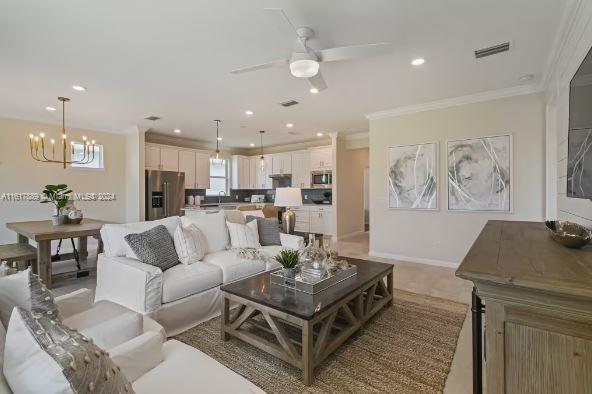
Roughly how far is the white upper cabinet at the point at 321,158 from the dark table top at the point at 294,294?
4.76 meters

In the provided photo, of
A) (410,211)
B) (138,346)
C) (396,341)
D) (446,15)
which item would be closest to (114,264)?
(138,346)

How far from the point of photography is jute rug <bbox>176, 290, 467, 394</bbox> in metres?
1.81

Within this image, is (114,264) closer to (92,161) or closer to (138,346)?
(138,346)

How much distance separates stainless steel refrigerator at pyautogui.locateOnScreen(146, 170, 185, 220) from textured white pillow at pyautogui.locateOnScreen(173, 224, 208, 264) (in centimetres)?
377

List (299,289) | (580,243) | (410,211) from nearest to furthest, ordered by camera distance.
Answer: (580,243)
(299,289)
(410,211)

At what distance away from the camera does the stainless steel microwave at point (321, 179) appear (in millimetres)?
7270

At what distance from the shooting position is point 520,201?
12.8 feet

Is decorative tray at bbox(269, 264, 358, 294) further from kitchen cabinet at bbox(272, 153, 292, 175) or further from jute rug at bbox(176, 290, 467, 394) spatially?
kitchen cabinet at bbox(272, 153, 292, 175)

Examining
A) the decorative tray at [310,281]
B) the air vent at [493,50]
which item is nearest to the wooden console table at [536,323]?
the decorative tray at [310,281]

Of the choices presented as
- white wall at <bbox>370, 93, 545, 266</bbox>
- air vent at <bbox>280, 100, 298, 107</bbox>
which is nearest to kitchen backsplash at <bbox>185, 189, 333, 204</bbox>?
white wall at <bbox>370, 93, 545, 266</bbox>

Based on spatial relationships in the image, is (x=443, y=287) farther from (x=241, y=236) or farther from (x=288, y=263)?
(x=241, y=236)

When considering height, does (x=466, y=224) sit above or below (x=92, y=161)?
below

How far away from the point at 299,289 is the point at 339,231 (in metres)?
4.75

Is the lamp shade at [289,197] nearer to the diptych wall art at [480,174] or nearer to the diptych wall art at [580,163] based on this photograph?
the diptych wall art at [480,174]
